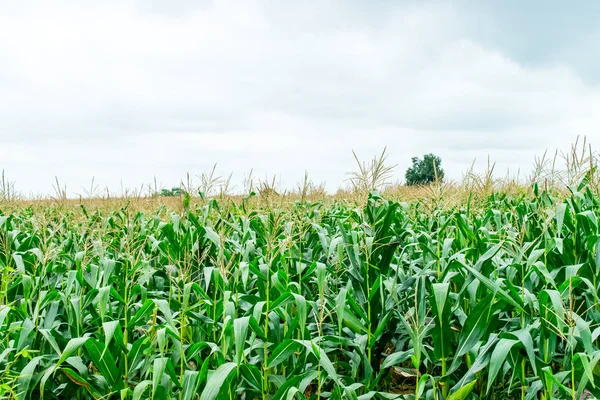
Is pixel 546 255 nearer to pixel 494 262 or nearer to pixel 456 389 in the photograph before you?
pixel 494 262

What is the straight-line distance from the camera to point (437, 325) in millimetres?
3115

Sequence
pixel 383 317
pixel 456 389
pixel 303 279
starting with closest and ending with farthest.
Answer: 1. pixel 456 389
2. pixel 383 317
3. pixel 303 279

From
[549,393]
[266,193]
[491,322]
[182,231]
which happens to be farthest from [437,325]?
[182,231]

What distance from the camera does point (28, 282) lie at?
374 centimetres

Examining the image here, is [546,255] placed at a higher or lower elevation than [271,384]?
higher

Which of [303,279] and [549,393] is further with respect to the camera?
[303,279]

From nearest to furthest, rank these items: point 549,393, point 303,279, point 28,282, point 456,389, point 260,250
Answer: point 549,393, point 456,389, point 28,282, point 303,279, point 260,250

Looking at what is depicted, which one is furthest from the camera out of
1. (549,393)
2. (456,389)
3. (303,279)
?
(303,279)

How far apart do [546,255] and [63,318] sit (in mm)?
4277

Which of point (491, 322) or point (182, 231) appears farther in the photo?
point (182, 231)

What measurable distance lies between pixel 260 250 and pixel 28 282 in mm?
2207

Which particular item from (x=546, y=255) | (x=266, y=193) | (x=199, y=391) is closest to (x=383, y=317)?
(x=199, y=391)

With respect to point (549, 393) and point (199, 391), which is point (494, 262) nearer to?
point (549, 393)

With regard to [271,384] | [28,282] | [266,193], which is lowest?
[271,384]
